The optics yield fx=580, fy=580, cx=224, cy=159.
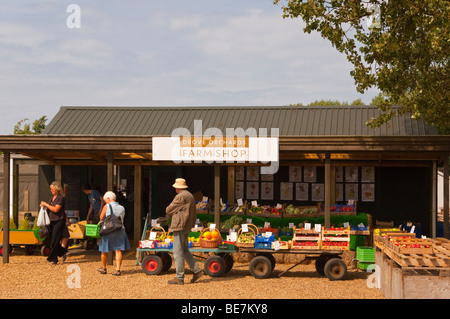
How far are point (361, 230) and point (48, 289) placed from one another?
7.31m

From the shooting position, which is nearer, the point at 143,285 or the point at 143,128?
the point at 143,285

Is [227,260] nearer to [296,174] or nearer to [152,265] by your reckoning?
[152,265]

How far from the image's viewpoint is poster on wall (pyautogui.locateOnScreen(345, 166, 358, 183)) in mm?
16889

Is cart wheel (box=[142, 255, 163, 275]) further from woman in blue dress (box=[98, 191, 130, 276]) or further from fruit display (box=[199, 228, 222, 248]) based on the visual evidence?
fruit display (box=[199, 228, 222, 248])

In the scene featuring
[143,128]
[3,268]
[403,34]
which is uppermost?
[403,34]

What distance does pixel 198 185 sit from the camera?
17906 millimetres

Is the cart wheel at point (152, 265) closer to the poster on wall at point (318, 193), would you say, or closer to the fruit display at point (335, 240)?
the fruit display at point (335, 240)

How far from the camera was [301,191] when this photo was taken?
56.4 feet

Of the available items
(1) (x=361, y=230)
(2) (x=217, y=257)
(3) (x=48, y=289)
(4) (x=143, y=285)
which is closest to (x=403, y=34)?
(1) (x=361, y=230)

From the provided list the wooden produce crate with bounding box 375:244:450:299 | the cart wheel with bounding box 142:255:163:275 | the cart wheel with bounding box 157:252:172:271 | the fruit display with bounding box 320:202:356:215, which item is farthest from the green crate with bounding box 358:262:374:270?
the cart wheel with bounding box 142:255:163:275

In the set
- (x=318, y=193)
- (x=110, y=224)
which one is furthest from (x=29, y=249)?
(x=318, y=193)

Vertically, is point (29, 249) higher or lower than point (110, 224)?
lower

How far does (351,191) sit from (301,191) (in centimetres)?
145

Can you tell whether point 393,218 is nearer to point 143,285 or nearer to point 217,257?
point 217,257
